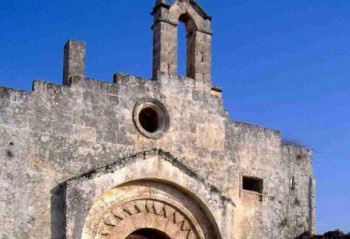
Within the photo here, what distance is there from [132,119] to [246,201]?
11.6 feet

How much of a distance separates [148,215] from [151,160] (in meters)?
1.17

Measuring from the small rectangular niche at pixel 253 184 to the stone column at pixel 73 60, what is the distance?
4.88 meters

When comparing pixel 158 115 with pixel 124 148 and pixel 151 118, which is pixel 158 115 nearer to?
pixel 151 118

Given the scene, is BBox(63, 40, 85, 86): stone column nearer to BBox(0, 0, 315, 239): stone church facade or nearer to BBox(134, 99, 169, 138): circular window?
BBox(0, 0, 315, 239): stone church facade

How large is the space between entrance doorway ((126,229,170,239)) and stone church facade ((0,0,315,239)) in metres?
0.02

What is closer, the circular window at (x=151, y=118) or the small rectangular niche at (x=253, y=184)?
the circular window at (x=151, y=118)

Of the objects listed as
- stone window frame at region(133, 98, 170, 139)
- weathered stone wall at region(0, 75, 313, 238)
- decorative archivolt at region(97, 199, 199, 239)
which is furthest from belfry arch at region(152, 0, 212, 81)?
decorative archivolt at region(97, 199, 199, 239)

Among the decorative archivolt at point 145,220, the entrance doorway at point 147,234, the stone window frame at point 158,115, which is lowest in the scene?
the entrance doorway at point 147,234

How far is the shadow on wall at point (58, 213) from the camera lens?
14.6 meters

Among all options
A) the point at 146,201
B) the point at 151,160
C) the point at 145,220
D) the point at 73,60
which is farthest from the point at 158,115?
the point at 145,220

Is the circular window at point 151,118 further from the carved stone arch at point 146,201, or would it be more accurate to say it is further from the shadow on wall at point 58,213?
the shadow on wall at point 58,213

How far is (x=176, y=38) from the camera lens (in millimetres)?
17234

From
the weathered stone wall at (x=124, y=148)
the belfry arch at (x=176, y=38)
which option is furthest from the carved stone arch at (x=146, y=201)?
the belfry arch at (x=176, y=38)

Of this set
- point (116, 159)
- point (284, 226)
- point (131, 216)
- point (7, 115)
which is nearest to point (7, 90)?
point (7, 115)
